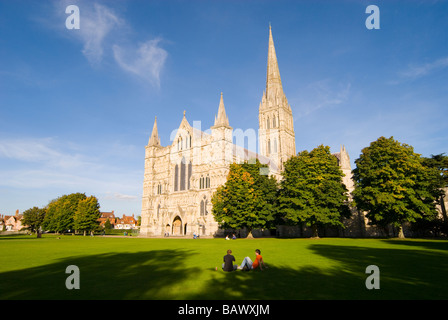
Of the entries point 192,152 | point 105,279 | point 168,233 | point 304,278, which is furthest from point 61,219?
point 304,278

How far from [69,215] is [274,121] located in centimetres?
6319

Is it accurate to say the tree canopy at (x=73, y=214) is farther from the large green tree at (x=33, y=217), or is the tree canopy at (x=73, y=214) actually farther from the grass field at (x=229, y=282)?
the grass field at (x=229, y=282)

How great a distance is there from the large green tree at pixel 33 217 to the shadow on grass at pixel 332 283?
90.1 metres

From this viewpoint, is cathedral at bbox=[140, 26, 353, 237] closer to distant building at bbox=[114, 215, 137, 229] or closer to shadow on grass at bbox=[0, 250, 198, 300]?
shadow on grass at bbox=[0, 250, 198, 300]

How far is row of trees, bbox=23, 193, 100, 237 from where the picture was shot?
65.8 metres

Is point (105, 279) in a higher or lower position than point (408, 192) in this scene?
lower

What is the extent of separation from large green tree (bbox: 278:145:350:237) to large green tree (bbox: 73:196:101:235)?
49669mm

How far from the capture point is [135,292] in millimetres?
8164

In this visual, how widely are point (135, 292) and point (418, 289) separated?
8.66 metres

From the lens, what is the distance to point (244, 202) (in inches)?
1528

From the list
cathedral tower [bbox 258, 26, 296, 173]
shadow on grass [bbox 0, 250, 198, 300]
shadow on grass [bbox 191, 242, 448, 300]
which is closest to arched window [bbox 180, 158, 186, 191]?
cathedral tower [bbox 258, 26, 296, 173]

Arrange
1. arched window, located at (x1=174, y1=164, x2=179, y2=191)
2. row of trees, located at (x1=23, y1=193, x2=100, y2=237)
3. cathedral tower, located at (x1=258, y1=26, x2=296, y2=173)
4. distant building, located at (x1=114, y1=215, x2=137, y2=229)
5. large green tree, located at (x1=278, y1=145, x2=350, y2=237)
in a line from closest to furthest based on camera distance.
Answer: large green tree, located at (x1=278, y1=145, x2=350, y2=237), arched window, located at (x1=174, y1=164, x2=179, y2=191), row of trees, located at (x1=23, y1=193, x2=100, y2=237), cathedral tower, located at (x1=258, y1=26, x2=296, y2=173), distant building, located at (x1=114, y1=215, x2=137, y2=229)

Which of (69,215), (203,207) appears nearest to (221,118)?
→ (203,207)
